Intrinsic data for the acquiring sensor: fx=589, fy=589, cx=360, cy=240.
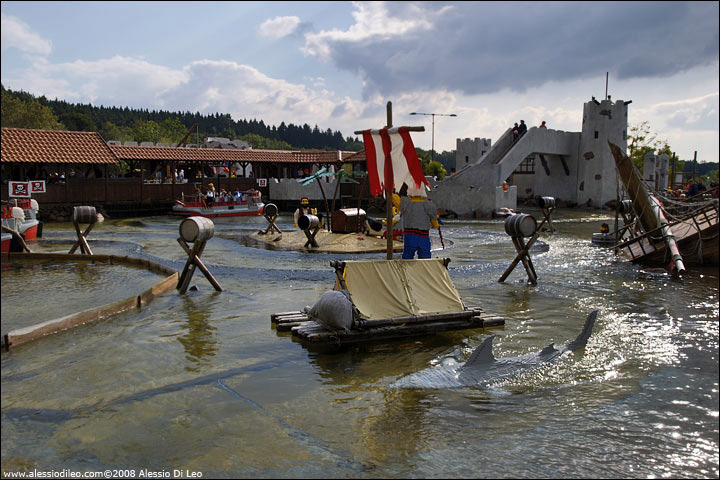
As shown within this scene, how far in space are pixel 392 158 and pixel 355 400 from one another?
12.9 ft

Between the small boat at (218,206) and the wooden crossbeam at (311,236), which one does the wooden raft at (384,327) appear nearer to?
the wooden crossbeam at (311,236)

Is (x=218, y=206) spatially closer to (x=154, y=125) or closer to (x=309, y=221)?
(x=309, y=221)

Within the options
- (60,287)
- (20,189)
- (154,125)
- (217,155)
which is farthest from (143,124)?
(60,287)

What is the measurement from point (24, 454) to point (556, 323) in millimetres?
7579

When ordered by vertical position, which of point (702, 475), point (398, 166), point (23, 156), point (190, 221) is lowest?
point (702, 475)

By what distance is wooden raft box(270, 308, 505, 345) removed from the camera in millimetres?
7824

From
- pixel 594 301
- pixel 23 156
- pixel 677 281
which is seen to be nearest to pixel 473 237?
pixel 677 281

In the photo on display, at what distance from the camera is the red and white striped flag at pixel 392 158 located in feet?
28.4

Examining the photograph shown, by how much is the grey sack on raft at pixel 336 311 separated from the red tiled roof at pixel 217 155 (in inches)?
1157

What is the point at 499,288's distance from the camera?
12555 mm

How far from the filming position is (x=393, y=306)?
8.28m

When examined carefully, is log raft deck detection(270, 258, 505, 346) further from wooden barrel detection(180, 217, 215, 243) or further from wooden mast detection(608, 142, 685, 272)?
wooden mast detection(608, 142, 685, 272)

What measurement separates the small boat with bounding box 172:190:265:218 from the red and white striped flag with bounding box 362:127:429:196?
81.7ft

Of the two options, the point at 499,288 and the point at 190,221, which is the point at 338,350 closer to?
the point at 190,221
